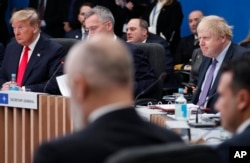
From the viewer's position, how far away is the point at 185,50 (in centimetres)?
1083

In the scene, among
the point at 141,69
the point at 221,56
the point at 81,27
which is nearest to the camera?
the point at 221,56

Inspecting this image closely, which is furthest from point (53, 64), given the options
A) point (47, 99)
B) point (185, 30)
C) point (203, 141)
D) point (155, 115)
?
point (185, 30)

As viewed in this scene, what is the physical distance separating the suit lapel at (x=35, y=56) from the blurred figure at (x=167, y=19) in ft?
11.4

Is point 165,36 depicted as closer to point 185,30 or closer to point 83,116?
point 185,30

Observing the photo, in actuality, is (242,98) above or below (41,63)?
below

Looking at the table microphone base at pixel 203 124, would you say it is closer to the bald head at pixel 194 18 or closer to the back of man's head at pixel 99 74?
the back of man's head at pixel 99 74

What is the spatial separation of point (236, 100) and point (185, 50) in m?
7.52

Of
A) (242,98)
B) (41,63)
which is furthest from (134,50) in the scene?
(242,98)

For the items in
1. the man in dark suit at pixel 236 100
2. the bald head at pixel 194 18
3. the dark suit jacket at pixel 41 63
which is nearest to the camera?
the man in dark suit at pixel 236 100

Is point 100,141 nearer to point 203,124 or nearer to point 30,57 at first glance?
point 203,124

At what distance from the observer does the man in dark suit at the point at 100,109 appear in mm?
2588

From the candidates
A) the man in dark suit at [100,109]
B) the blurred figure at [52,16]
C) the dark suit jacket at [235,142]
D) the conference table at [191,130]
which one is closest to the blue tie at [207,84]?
the conference table at [191,130]

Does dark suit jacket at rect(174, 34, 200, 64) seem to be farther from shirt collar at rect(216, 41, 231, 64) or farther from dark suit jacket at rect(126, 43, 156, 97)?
shirt collar at rect(216, 41, 231, 64)

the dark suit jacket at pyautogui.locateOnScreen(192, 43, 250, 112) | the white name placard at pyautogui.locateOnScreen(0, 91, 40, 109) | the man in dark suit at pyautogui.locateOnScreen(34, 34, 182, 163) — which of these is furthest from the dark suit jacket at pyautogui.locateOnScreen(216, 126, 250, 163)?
the white name placard at pyautogui.locateOnScreen(0, 91, 40, 109)
